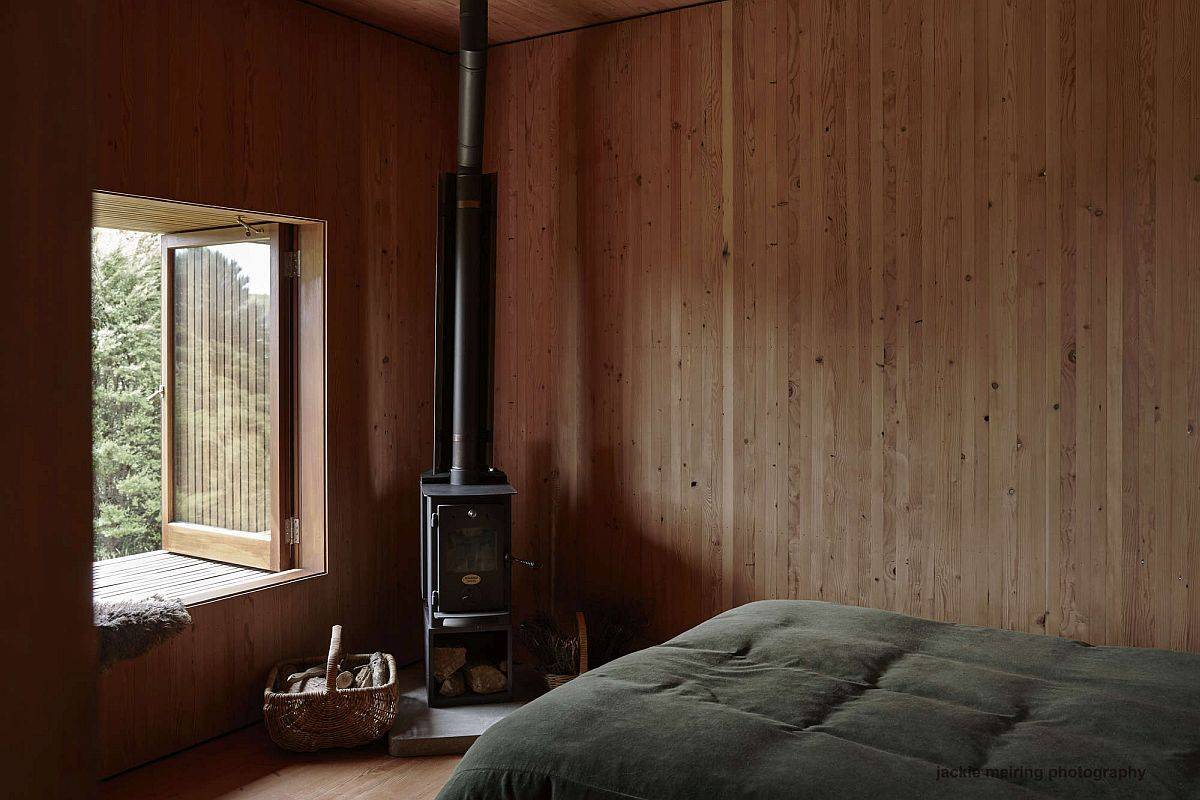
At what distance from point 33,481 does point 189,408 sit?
3.97 metres

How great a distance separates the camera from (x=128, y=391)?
3.74 meters

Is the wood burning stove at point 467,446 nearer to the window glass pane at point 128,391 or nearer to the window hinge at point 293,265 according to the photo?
the window hinge at point 293,265

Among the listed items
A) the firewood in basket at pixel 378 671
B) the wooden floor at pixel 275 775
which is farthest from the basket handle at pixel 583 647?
the firewood in basket at pixel 378 671

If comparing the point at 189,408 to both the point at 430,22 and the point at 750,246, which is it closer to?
the point at 430,22

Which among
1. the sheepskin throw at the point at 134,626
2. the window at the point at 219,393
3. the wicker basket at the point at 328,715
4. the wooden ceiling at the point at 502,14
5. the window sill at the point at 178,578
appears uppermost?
the wooden ceiling at the point at 502,14

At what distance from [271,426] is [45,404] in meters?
3.90

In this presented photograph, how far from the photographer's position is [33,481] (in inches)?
9.9

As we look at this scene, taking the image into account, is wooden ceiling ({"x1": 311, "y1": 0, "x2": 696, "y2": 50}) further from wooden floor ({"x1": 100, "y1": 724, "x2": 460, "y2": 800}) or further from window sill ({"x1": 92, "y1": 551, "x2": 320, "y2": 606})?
wooden floor ({"x1": 100, "y1": 724, "x2": 460, "y2": 800})

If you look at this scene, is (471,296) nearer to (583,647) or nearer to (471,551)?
(471,551)

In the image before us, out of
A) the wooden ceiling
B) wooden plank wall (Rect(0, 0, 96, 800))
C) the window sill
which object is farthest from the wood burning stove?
wooden plank wall (Rect(0, 0, 96, 800))

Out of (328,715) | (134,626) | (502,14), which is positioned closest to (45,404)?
(134,626)

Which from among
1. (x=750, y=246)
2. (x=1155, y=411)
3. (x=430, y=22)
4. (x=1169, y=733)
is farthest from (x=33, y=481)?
(x=430, y=22)

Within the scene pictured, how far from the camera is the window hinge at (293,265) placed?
3.92 m

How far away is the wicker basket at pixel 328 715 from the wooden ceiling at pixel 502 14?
105 inches
